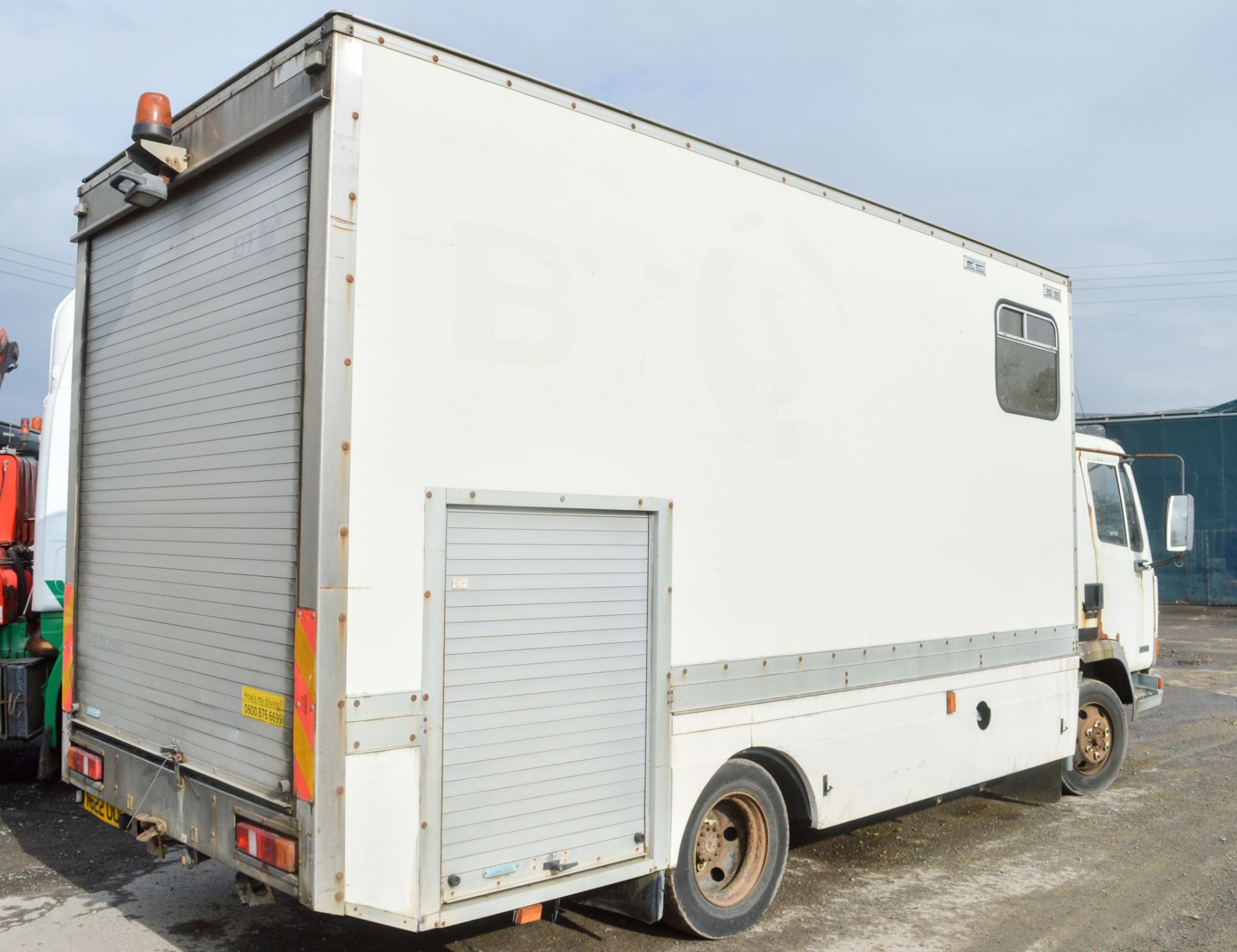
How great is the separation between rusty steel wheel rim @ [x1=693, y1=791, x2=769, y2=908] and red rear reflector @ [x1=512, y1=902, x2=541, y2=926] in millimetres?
998

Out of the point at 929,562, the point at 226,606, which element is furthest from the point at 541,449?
the point at 929,562

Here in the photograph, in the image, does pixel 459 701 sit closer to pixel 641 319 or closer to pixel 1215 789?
pixel 641 319

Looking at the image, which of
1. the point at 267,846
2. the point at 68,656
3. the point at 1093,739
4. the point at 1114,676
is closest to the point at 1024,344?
the point at 1114,676

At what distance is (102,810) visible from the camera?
476 cm

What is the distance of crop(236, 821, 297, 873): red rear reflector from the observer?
3.50 metres

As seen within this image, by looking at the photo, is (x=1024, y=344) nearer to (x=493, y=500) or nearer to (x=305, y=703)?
(x=493, y=500)

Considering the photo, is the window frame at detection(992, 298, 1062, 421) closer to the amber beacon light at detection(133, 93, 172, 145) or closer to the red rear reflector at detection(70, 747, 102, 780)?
the amber beacon light at detection(133, 93, 172, 145)

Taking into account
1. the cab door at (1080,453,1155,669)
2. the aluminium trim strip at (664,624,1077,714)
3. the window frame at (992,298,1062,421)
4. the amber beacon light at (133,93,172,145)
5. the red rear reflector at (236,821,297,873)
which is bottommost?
the red rear reflector at (236,821,297,873)

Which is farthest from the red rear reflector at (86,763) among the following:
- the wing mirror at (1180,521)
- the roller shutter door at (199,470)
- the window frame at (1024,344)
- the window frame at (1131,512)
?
the wing mirror at (1180,521)

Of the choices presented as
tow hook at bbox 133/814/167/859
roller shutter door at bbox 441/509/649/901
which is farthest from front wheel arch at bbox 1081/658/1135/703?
tow hook at bbox 133/814/167/859

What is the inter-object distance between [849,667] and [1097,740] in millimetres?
3425

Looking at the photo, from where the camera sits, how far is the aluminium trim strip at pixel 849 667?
453 centimetres

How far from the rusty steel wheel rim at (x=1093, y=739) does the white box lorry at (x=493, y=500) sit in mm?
2116

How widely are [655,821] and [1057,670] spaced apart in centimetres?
362
